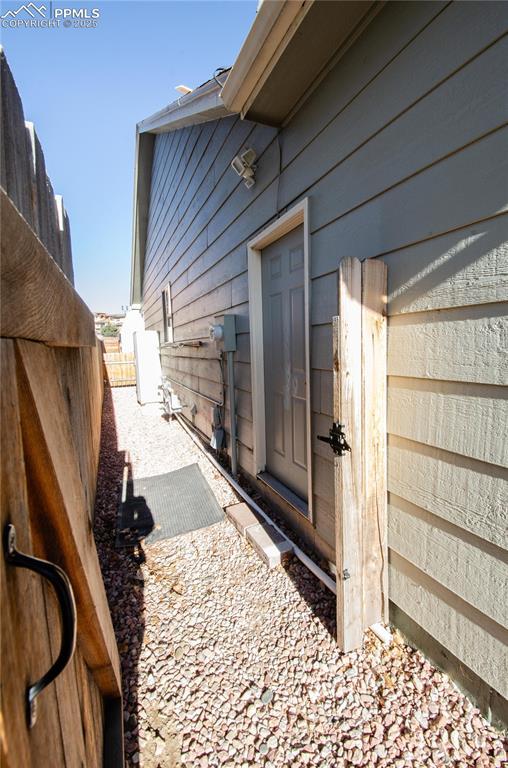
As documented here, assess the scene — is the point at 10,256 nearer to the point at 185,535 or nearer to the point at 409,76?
the point at 409,76

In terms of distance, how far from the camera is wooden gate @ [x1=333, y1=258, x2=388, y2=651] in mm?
1515

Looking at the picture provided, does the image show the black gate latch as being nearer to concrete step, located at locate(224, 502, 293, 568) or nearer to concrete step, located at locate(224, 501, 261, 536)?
concrete step, located at locate(224, 502, 293, 568)

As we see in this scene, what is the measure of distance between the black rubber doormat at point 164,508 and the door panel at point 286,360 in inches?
29.1

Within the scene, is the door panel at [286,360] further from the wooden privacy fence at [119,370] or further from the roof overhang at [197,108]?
the wooden privacy fence at [119,370]

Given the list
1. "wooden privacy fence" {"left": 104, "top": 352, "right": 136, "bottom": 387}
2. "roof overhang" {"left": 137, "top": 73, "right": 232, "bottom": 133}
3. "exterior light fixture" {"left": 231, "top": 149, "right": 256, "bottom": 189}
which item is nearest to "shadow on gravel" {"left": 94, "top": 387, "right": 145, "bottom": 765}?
"exterior light fixture" {"left": 231, "top": 149, "right": 256, "bottom": 189}

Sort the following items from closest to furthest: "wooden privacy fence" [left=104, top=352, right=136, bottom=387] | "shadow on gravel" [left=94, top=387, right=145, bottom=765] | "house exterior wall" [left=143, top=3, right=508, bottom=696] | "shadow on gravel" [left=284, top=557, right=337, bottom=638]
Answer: "house exterior wall" [left=143, top=3, right=508, bottom=696]
"shadow on gravel" [left=94, top=387, right=145, bottom=765]
"shadow on gravel" [left=284, top=557, right=337, bottom=638]
"wooden privacy fence" [left=104, top=352, right=136, bottom=387]

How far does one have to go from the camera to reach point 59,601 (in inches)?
19.9

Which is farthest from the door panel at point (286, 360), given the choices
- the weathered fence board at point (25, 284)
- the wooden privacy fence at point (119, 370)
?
the wooden privacy fence at point (119, 370)

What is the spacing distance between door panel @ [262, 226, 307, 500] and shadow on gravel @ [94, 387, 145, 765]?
1307 millimetres

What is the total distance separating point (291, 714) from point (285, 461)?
5.22ft

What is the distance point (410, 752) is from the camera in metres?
1.24

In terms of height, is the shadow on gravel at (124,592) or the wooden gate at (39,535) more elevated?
the wooden gate at (39,535)

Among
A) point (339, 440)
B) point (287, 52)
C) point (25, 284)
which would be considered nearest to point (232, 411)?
point (339, 440)

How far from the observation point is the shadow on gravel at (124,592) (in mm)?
1408
